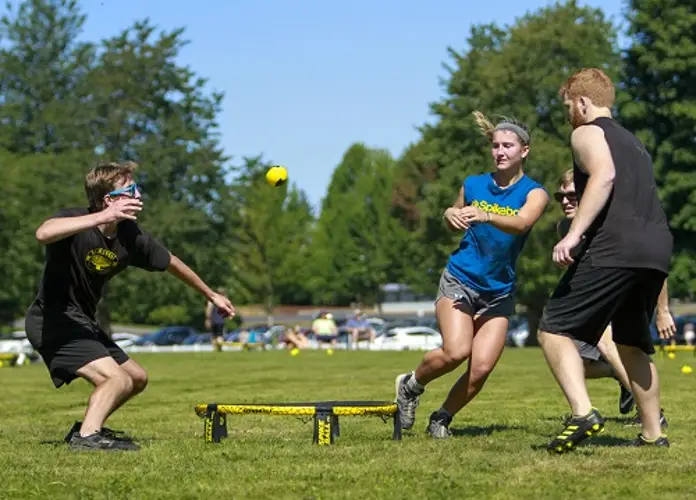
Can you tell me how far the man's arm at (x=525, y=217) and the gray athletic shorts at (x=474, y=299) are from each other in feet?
1.84

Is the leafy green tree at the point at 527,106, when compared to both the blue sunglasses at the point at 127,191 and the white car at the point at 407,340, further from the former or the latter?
the blue sunglasses at the point at 127,191

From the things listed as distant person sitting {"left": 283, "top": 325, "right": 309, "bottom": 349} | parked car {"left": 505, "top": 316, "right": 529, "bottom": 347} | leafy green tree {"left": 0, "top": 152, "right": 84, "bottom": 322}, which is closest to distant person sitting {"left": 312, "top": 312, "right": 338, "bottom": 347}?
distant person sitting {"left": 283, "top": 325, "right": 309, "bottom": 349}

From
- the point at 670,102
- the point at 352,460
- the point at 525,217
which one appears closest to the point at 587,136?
the point at 525,217

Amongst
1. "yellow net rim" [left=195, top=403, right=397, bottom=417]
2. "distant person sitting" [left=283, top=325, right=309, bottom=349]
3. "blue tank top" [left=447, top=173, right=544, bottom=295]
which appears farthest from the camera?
"distant person sitting" [left=283, top=325, right=309, bottom=349]

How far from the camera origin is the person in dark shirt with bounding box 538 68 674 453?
23.3 ft

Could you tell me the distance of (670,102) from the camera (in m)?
46.6

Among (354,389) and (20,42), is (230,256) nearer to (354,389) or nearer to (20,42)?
(20,42)

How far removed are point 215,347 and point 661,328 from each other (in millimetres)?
33451

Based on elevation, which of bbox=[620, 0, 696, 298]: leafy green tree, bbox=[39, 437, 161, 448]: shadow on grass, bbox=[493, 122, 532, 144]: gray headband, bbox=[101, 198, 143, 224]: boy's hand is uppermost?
bbox=[620, 0, 696, 298]: leafy green tree

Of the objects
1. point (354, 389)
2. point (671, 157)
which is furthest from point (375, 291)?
point (354, 389)

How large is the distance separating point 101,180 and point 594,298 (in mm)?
3139

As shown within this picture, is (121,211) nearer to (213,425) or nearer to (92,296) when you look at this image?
(92,296)

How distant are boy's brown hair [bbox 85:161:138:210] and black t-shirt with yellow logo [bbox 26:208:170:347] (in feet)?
0.37

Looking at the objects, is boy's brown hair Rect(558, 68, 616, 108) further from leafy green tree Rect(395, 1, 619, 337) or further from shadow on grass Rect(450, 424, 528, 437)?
leafy green tree Rect(395, 1, 619, 337)
